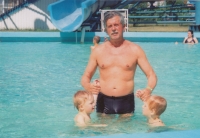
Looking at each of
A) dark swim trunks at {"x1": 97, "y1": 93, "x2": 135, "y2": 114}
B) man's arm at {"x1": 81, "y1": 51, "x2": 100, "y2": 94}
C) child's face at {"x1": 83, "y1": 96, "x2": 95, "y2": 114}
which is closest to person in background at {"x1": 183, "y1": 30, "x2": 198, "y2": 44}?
dark swim trunks at {"x1": 97, "y1": 93, "x2": 135, "y2": 114}

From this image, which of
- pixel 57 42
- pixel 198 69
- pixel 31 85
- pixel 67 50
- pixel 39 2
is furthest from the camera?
pixel 39 2

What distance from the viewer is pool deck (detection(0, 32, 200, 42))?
15617 mm

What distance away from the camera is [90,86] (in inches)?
176

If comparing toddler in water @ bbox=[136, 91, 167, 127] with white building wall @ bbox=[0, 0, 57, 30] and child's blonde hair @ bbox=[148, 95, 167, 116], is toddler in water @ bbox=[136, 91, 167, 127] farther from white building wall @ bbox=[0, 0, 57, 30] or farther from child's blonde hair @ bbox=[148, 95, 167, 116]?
white building wall @ bbox=[0, 0, 57, 30]

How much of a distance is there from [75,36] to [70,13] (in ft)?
5.03

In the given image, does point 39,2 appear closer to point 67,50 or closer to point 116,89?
point 67,50

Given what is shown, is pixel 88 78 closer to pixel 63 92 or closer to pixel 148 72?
pixel 148 72

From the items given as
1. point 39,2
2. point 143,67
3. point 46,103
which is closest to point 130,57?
point 143,67

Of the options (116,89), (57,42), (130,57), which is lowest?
(57,42)

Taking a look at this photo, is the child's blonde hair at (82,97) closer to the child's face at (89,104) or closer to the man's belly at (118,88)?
the child's face at (89,104)

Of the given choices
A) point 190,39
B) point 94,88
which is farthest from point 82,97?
point 190,39

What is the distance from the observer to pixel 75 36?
16.3m

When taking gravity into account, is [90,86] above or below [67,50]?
above

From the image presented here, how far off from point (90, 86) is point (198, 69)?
5.26 metres
